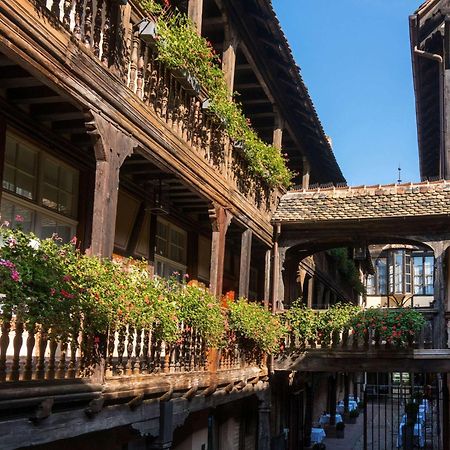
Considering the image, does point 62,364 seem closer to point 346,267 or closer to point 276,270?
point 276,270

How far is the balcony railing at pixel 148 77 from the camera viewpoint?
7.32 meters

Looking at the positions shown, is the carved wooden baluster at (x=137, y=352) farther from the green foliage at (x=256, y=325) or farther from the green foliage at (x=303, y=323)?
the green foliage at (x=303, y=323)

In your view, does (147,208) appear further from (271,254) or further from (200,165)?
(271,254)

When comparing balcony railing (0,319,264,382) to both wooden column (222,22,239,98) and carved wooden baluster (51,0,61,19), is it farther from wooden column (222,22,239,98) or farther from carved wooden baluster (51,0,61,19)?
wooden column (222,22,239,98)

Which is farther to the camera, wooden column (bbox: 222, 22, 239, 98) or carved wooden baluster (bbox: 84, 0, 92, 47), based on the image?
wooden column (bbox: 222, 22, 239, 98)

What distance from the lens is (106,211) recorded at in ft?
25.2

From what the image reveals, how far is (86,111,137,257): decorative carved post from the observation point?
758cm

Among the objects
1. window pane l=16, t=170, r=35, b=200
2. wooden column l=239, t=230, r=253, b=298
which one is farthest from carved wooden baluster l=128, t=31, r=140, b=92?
wooden column l=239, t=230, r=253, b=298

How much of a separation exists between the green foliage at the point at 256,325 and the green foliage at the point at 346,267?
10.1 m

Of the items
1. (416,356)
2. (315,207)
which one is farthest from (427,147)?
(416,356)

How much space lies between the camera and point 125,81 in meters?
8.34

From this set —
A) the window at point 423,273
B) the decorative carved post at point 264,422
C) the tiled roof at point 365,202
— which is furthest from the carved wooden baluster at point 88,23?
the window at point 423,273

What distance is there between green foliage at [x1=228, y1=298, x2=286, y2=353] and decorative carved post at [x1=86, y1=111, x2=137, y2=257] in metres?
4.77

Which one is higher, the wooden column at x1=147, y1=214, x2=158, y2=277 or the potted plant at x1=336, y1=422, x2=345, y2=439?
the wooden column at x1=147, y1=214, x2=158, y2=277
